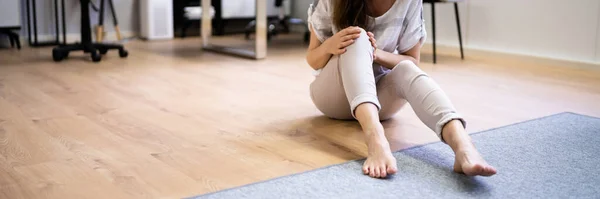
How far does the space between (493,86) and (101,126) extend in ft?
5.84

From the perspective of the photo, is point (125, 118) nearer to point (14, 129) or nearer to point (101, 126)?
point (101, 126)

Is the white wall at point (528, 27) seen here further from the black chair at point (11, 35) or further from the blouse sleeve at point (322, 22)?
the black chair at point (11, 35)

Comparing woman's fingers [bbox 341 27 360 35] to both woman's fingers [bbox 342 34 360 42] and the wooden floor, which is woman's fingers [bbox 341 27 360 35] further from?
the wooden floor

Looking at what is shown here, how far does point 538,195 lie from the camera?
132 centimetres


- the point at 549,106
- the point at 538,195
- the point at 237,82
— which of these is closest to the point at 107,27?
the point at 237,82

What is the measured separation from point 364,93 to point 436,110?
0.60 ft

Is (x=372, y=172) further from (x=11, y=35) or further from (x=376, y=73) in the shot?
(x=11, y=35)

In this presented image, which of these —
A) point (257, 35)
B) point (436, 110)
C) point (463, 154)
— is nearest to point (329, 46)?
point (436, 110)

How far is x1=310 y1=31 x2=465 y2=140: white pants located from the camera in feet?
5.12

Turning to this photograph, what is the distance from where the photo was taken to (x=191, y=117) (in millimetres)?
2133

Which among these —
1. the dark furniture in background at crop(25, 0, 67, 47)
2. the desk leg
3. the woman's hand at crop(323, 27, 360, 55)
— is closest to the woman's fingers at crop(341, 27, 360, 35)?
the woman's hand at crop(323, 27, 360, 55)

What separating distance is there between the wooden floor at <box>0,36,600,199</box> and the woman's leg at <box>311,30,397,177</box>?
136mm

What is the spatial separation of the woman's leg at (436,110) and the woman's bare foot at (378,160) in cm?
14

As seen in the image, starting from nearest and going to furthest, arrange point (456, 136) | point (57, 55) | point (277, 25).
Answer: point (456, 136) < point (57, 55) < point (277, 25)
